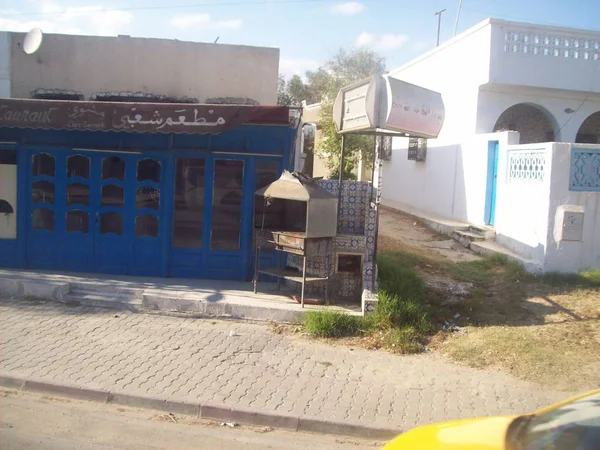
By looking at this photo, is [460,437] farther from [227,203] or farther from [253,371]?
[227,203]

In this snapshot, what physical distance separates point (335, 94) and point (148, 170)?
11.8m

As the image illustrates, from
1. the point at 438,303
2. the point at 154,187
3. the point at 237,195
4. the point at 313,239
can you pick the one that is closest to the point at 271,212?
the point at 237,195

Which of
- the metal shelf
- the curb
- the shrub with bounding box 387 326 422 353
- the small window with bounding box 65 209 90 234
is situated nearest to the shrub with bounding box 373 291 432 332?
the shrub with bounding box 387 326 422 353

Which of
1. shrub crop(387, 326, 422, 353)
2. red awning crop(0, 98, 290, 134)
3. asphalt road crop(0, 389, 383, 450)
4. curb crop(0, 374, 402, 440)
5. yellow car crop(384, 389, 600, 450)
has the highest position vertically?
red awning crop(0, 98, 290, 134)

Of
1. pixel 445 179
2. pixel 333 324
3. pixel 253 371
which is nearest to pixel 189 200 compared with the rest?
pixel 333 324

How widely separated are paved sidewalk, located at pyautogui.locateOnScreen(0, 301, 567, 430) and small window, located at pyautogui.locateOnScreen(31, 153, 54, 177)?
2844mm

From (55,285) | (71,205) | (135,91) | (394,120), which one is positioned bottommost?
(55,285)

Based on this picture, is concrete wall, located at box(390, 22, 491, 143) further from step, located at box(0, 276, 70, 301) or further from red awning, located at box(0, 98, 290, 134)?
step, located at box(0, 276, 70, 301)

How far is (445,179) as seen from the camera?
15891mm

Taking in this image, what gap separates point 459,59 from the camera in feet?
49.8

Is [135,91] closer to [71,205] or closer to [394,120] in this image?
[71,205]

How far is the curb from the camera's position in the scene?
5078mm

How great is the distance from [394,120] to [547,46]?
8569 mm

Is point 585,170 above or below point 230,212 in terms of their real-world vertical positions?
above
